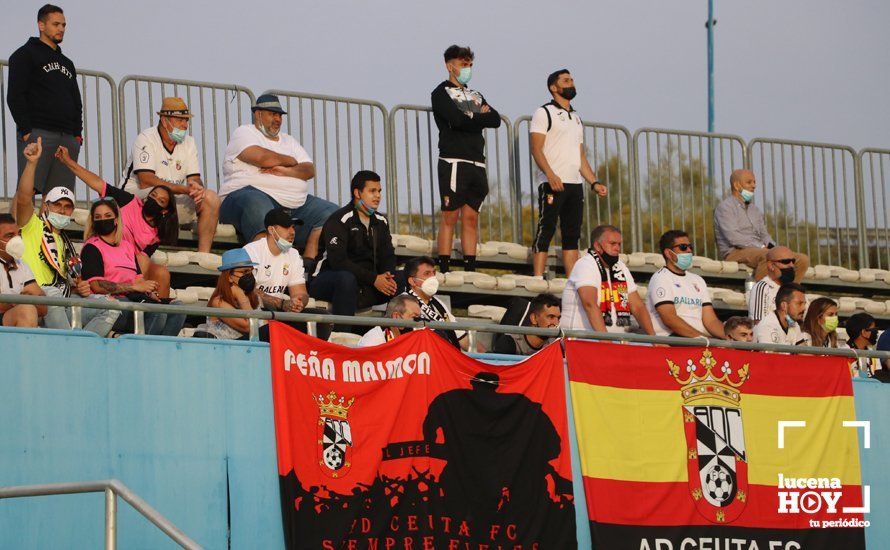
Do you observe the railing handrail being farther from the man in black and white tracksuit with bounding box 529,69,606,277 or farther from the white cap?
the man in black and white tracksuit with bounding box 529,69,606,277

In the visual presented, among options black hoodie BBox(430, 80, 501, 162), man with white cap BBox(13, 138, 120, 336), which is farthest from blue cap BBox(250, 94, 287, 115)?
man with white cap BBox(13, 138, 120, 336)

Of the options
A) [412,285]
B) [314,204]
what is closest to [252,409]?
[412,285]

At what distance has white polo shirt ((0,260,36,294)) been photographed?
11484 mm

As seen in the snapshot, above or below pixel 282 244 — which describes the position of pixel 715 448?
below

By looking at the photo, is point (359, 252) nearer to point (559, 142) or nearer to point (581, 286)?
point (581, 286)

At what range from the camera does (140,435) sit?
1088 centimetres

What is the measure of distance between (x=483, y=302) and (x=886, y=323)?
481 cm

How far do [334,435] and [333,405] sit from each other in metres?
0.20

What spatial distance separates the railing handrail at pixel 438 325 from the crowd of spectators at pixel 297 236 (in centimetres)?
35

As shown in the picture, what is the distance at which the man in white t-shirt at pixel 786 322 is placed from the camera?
1470 cm

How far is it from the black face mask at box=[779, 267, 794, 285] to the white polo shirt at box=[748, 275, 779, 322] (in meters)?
0.19

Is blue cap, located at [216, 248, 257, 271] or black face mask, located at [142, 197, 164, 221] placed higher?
black face mask, located at [142, 197, 164, 221]

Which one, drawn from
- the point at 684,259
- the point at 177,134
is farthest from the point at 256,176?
the point at 684,259

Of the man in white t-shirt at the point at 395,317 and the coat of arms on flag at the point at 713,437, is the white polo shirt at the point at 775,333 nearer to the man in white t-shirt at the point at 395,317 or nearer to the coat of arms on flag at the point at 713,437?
the coat of arms on flag at the point at 713,437
